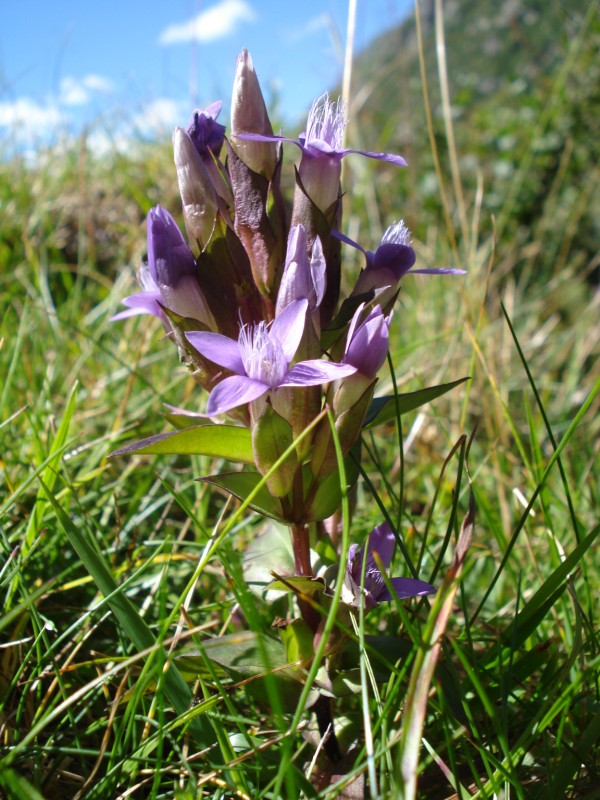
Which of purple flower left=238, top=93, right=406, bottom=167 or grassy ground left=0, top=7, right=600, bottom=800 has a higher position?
purple flower left=238, top=93, right=406, bottom=167

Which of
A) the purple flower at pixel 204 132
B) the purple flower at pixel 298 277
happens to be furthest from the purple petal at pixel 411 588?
the purple flower at pixel 204 132

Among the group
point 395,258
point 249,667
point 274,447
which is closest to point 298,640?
point 249,667

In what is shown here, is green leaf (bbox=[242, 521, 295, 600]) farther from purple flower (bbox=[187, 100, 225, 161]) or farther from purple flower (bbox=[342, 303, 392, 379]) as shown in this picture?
purple flower (bbox=[187, 100, 225, 161])

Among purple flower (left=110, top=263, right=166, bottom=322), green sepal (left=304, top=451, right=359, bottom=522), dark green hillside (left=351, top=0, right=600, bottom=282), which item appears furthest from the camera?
dark green hillside (left=351, top=0, right=600, bottom=282)

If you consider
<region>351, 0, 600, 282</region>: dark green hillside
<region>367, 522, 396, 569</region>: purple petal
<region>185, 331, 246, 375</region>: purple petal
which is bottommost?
<region>367, 522, 396, 569</region>: purple petal

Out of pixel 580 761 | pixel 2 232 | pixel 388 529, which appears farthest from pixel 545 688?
pixel 2 232

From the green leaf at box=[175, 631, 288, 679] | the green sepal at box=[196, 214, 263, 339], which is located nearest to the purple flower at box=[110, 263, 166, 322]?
the green sepal at box=[196, 214, 263, 339]

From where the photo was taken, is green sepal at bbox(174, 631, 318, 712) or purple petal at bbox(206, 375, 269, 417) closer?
purple petal at bbox(206, 375, 269, 417)

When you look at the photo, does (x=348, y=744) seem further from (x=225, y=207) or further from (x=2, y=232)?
(x=2, y=232)
